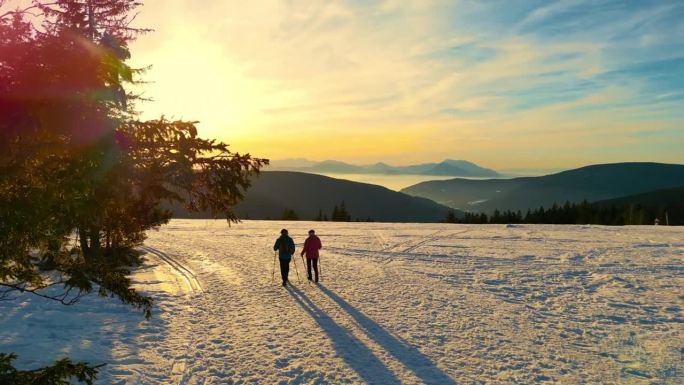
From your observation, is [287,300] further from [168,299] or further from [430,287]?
[430,287]

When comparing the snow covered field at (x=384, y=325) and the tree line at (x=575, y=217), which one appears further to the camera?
the tree line at (x=575, y=217)

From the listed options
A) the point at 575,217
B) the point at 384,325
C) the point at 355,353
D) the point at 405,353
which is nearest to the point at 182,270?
the point at 384,325

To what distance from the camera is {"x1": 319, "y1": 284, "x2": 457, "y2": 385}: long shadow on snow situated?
24.9ft

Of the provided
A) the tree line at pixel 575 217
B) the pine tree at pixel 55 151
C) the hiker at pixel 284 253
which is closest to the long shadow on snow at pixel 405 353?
the hiker at pixel 284 253

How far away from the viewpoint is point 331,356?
857cm

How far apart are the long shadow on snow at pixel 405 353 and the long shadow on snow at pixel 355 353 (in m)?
0.44

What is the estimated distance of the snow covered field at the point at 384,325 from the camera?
798cm

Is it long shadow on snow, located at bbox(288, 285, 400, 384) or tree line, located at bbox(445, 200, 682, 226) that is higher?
tree line, located at bbox(445, 200, 682, 226)

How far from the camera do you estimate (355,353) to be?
870 centimetres

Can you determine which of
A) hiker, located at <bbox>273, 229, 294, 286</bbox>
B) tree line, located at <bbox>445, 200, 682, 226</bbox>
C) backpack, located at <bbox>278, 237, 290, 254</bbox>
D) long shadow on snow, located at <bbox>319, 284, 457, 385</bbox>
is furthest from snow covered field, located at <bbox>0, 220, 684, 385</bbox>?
tree line, located at <bbox>445, 200, 682, 226</bbox>

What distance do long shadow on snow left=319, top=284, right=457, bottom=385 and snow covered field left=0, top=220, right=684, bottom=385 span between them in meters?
0.04

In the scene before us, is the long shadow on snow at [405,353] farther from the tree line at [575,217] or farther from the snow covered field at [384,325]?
the tree line at [575,217]

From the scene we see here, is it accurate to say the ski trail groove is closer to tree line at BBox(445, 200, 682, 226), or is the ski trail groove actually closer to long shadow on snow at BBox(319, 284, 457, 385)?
long shadow on snow at BBox(319, 284, 457, 385)

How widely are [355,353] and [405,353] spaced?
991mm
